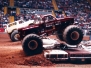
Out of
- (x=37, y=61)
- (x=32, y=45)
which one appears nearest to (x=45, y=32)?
(x=32, y=45)

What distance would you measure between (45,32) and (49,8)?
2066 centimetres

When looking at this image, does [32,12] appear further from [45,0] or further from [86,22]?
[86,22]

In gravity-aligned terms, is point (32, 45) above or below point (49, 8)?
below

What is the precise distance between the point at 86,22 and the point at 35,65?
21.2m

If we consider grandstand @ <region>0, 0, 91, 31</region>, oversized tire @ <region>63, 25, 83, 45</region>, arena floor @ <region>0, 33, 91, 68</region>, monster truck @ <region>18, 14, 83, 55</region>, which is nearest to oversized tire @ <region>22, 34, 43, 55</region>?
monster truck @ <region>18, 14, 83, 55</region>

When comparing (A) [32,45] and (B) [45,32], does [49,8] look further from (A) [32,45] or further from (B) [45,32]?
(A) [32,45]

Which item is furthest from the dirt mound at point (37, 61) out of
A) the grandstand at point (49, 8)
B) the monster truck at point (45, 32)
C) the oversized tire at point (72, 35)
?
the grandstand at point (49, 8)

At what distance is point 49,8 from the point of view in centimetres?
3284

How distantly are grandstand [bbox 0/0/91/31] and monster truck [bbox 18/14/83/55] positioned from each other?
15.5 m

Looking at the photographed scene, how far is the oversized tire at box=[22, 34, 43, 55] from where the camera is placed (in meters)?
11.8

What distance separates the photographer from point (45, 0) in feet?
113

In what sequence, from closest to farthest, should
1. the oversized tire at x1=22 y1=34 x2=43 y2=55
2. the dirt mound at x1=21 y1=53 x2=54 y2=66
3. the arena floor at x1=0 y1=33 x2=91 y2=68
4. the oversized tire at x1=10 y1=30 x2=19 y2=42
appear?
the arena floor at x1=0 y1=33 x2=91 y2=68 → the dirt mound at x1=21 y1=53 x2=54 y2=66 → the oversized tire at x1=22 y1=34 x2=43 y2=55 → the oversized tire at x1=10 y1=30 x2=19 y2=42

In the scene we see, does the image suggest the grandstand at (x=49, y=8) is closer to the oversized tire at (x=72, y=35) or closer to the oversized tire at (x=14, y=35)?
the oversized tire at (x=14, y=35)

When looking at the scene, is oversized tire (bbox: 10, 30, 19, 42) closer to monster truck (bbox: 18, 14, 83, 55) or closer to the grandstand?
the grandstand
